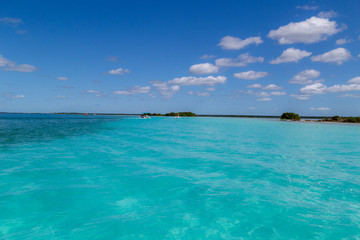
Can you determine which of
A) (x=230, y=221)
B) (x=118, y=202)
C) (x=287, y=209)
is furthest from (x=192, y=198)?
(x=287, y=209)

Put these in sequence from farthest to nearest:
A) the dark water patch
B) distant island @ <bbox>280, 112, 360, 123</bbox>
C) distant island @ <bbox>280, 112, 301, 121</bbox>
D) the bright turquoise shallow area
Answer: distant island @ <bbox>280, 112, 301, 121</bbox>
distant island @ <bbox>280, 112, 360, 123</bbox>
the dark water patch
the bright turquoise shallow area

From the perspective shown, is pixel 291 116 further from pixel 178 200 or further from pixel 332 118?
pixel 178 200

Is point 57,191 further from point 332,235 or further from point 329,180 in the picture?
point 329,180

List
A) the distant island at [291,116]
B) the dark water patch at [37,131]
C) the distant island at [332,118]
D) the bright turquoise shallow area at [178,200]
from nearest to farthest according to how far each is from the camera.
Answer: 1. the bright turquoise shallow area at [178,200]
2. the dark water patch at [37,131]
3. the distant island at [332,118]
4. the distant island at [291,116]

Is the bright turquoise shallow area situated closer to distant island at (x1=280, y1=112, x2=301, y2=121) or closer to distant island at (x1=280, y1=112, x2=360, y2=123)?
distant island at (x1=280, y1=112, x2=360, y2=123)

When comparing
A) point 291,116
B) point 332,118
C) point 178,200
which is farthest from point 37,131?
point 291,116

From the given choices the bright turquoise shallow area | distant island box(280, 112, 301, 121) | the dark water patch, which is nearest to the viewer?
the bright turquoise shallow area

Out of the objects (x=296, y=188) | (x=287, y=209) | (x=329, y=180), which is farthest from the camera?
(x=329, y=180)

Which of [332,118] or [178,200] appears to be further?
[332,118]

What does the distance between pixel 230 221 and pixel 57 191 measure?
8.42m

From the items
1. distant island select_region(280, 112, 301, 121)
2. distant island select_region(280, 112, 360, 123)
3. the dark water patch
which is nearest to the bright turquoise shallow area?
the dark water patch

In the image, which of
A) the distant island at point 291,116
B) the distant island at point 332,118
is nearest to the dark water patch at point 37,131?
the distant island at point 332,118

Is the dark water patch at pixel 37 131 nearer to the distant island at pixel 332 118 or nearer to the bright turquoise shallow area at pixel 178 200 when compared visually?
the bright turquoise shallow area at pixel 178 200

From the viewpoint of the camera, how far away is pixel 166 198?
375 inches
